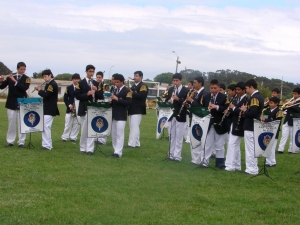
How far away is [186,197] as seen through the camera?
871cm

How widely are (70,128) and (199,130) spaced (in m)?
5.78

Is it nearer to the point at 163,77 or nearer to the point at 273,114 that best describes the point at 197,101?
the point at 273,114

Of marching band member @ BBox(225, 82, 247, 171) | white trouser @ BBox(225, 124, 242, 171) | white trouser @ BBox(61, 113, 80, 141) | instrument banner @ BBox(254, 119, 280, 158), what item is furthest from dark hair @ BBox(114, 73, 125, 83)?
instrument banner @ BBox(254, 119, 280, 158)

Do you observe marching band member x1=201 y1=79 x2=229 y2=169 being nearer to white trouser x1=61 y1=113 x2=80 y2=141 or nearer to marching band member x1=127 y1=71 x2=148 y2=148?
marching band member x1=127 y1=71 x2=148 y2=148

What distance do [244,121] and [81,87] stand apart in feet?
15.1

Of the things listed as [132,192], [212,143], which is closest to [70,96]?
[212,143]

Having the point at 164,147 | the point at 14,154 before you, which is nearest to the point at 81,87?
the point at 14,154

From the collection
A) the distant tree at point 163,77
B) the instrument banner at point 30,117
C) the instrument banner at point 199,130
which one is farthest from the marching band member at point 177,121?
the distant tree at point 163,77

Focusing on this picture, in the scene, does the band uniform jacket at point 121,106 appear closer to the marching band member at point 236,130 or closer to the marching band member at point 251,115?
the marching band member at point 236,130

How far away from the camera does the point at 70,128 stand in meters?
16.4

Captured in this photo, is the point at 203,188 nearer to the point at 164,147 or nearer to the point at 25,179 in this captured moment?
the point at 25,179

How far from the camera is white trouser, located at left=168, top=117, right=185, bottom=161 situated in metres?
13.1

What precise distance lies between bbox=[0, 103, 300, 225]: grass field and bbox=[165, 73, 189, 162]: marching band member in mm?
516

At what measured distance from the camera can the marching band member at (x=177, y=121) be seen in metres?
12.8
